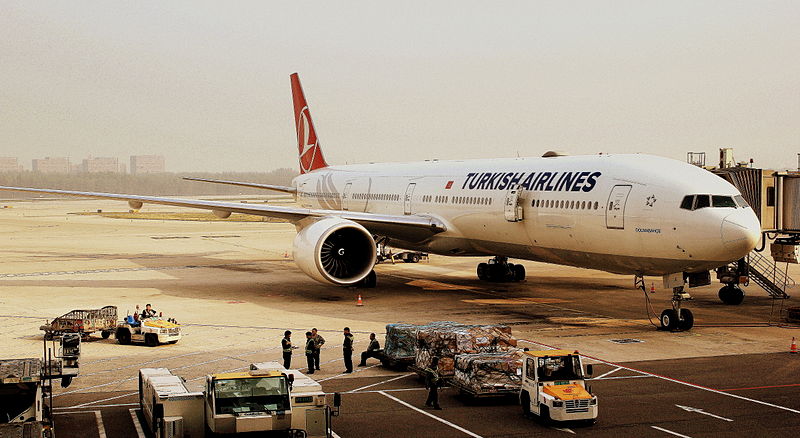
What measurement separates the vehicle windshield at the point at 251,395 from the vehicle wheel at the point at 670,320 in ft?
44.2

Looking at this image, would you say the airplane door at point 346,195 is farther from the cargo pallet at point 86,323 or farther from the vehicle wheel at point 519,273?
the cargo pallet at point 86,323

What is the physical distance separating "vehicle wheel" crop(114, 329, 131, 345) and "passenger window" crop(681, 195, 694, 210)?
14527 millimetres

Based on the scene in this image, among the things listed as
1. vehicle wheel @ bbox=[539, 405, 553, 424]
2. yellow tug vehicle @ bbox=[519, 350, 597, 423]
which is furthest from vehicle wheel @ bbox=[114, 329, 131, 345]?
vehicle wheel @ bbox=[539, 405, 553, 424]

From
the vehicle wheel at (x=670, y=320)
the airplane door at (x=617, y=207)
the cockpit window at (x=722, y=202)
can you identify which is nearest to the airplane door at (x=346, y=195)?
the airplane door at (x=617, y=207)

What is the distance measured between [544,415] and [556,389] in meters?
0.51

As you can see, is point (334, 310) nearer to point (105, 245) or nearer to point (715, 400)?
point (715, 400)

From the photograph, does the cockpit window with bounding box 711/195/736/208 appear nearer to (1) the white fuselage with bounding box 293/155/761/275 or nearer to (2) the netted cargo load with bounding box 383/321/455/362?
(1) the white fuselage with bounding box 293/155/761/275

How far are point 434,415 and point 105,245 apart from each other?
44619 mm

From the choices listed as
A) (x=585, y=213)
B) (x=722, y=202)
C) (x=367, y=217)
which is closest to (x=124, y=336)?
(x=367, y=217)

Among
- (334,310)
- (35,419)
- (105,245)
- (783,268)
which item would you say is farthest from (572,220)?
(105,245)

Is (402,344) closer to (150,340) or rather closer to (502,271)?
(150,340)

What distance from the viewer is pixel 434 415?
51.8 ft

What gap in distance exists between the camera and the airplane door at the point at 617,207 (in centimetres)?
2366

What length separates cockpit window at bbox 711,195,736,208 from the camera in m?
22.3
